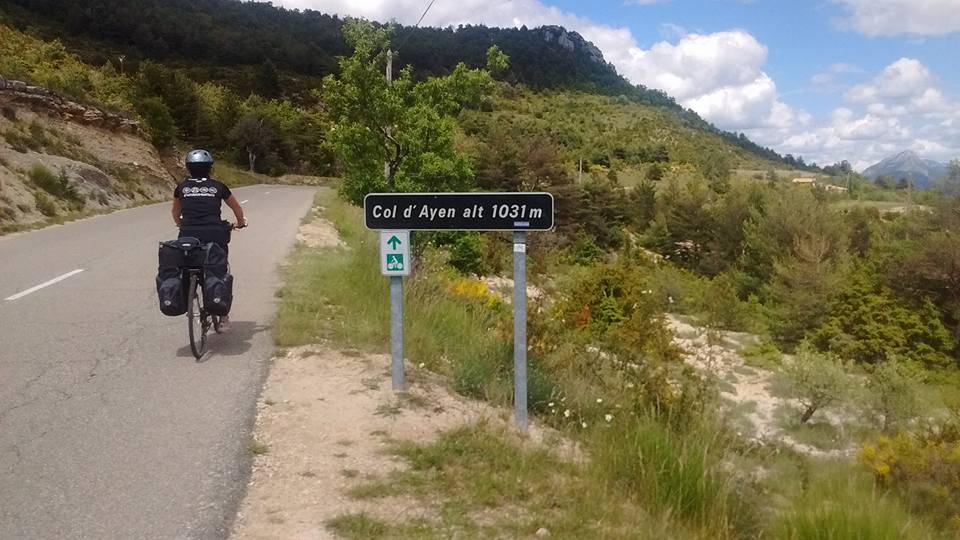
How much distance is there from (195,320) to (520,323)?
3.22 m

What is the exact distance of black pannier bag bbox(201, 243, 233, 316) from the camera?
6.64 metres

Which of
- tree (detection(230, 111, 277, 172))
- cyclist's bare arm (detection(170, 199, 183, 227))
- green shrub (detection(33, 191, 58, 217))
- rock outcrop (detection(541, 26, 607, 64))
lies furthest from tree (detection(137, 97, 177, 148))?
rock outcrop (detection(541, 26, 607, 64))

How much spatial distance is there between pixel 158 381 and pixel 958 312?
1554 inches

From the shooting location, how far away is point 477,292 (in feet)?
44.0

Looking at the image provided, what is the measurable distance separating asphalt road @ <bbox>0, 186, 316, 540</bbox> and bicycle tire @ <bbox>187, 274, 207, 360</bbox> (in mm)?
134

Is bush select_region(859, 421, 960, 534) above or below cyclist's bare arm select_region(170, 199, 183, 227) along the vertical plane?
below

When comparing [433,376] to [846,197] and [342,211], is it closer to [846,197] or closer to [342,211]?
[342,211]

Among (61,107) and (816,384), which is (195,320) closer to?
(816,384)

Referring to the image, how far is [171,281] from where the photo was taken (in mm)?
6562

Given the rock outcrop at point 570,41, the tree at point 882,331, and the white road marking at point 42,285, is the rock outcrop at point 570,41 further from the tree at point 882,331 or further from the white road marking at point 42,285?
the white road marking at point 42,285

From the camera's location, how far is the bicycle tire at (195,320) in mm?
6699

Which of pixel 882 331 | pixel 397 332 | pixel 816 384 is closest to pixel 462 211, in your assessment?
pixel 397 332

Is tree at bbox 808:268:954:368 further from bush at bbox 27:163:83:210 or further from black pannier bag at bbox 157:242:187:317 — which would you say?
black pannier bag at bbox 157:242:187:317

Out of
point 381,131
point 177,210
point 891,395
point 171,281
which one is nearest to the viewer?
point 171,281
